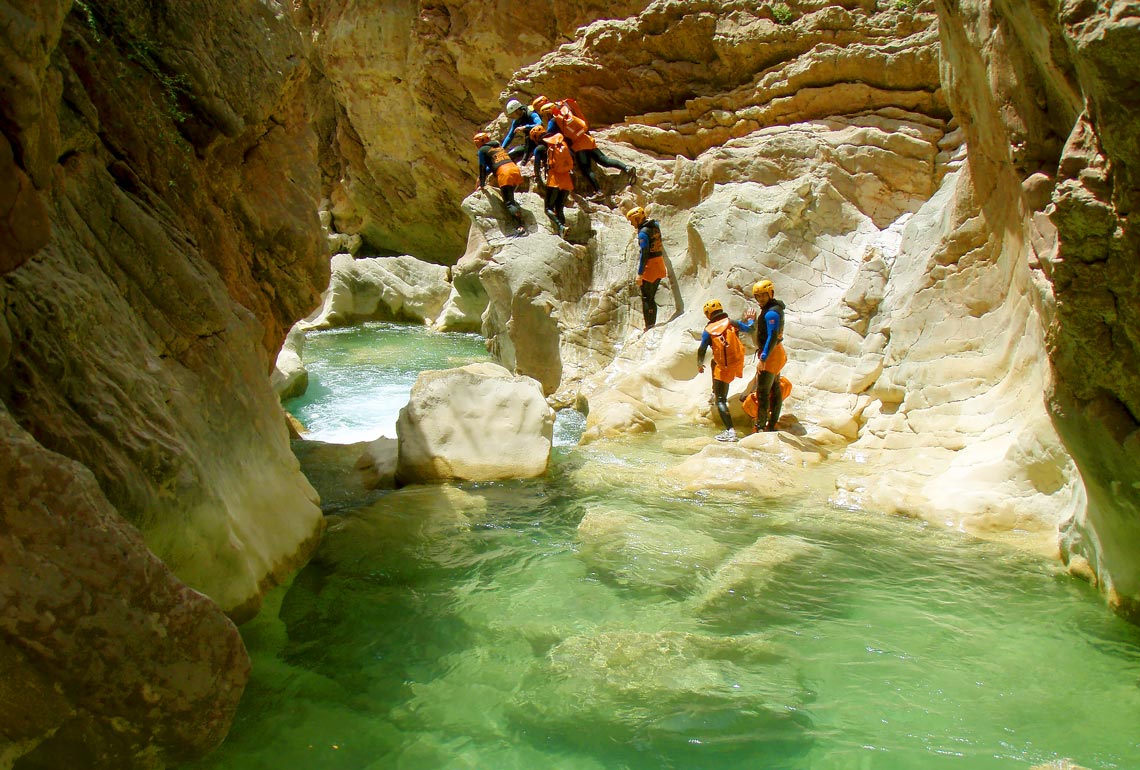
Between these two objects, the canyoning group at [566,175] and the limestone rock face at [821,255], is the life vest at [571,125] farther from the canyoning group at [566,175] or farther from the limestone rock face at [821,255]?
the limestone rock face at [821,255]

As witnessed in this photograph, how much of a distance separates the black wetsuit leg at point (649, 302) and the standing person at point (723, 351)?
2.31m

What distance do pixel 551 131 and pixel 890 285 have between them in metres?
5.48

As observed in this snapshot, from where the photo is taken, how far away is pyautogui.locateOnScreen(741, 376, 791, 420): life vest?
8.08m

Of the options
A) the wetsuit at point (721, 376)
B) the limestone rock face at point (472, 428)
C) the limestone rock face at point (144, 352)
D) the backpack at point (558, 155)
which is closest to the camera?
the limestone rock face at point (144, 352)

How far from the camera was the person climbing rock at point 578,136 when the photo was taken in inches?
458

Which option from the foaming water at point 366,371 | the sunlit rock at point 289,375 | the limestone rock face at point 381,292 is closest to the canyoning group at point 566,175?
the foaming water at point 366,371

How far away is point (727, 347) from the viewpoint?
8.14 metres

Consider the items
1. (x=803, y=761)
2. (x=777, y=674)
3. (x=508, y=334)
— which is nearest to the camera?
(x=803, y=761)

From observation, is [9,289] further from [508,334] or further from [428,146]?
[428,146]

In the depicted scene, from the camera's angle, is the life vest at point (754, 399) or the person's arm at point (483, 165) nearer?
the life vest at point (754, 399)

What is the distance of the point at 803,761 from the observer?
3.06m

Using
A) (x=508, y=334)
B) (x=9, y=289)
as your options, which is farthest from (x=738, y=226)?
A: (x=9, y=289)

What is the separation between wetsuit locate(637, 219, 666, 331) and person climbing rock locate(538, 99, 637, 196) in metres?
1.80

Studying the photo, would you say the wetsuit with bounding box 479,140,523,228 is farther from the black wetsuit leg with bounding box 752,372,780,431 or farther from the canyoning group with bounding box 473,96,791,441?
the black wetsuit leg with bounding box 752,372,780,431
